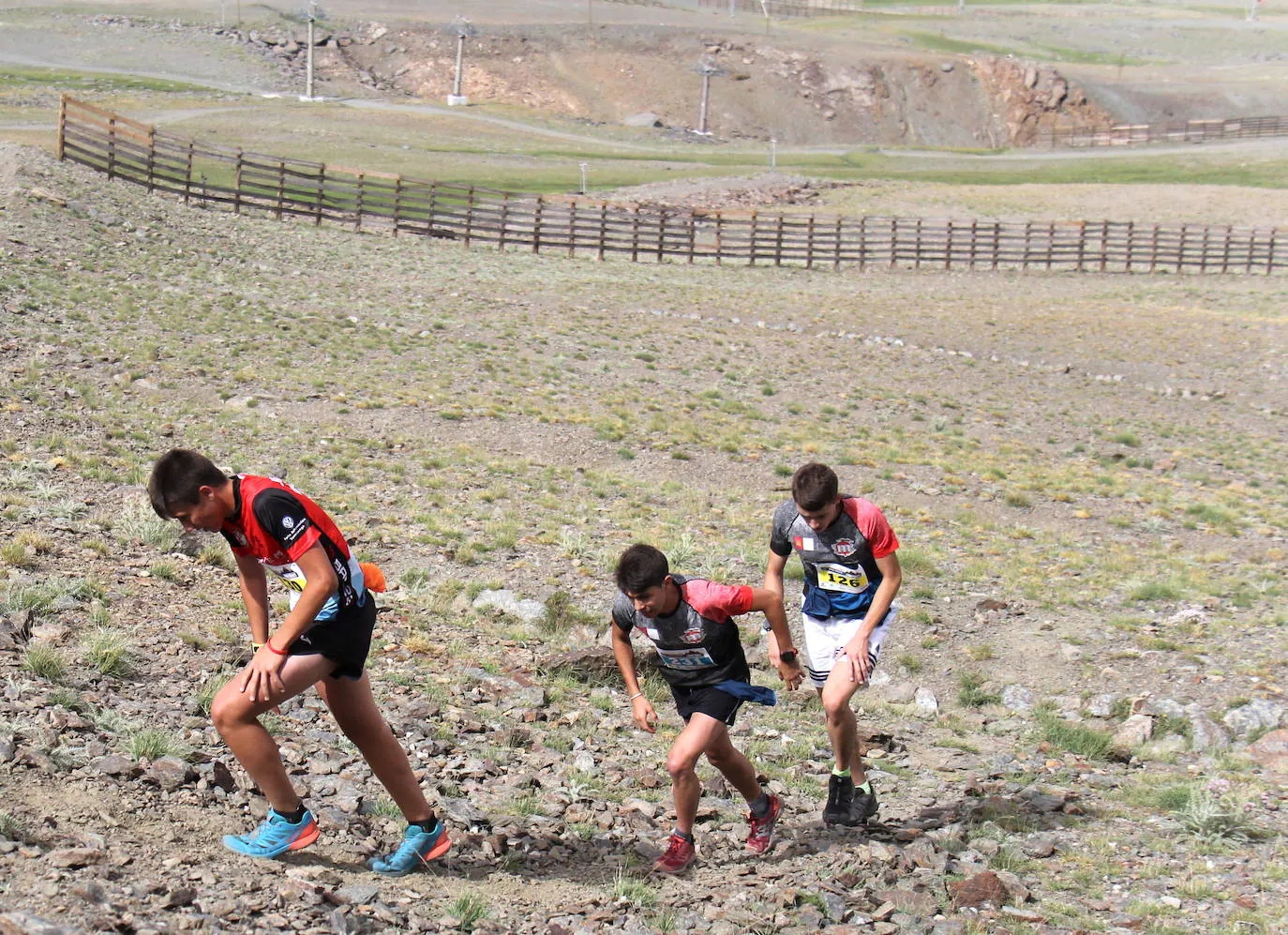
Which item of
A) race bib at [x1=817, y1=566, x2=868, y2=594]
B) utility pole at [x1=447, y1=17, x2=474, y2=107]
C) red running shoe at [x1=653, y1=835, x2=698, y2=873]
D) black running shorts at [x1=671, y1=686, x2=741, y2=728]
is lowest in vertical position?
red running shoe at [x1=653, y1=835, x2=698, y2=873]

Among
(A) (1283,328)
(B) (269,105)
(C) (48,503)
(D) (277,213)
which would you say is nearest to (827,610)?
(C) (48,503)

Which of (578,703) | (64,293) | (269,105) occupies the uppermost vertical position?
(269,105)

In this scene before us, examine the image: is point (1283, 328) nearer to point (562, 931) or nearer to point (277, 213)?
point (277, 213)

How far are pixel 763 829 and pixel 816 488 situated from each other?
1.64 metres

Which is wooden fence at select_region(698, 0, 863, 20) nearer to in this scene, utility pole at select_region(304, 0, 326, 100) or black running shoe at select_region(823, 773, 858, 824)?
utility pole at select_region(304, 0, 326, 100)

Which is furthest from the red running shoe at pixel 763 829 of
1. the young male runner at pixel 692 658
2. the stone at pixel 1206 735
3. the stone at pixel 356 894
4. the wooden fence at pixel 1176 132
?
the wooden fence at pixel 1176 132

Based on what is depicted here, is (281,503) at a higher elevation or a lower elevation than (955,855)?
higher

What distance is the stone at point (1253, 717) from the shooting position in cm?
785

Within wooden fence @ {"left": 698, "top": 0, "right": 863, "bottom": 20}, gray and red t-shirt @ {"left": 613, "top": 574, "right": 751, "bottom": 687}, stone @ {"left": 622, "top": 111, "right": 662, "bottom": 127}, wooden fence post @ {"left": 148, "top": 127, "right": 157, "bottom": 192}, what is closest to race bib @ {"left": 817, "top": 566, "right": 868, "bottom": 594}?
gray and red t-shirt @ {"left": 613, "top": 574, "right": 751, "bottom": 687}

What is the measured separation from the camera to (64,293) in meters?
18.2

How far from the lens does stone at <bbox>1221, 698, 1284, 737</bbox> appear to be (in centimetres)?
785

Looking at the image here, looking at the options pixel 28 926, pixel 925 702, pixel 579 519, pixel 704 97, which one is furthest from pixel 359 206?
pixel 704 97

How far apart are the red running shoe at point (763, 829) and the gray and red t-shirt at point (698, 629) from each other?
75cm

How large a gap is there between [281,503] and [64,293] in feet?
51.1
